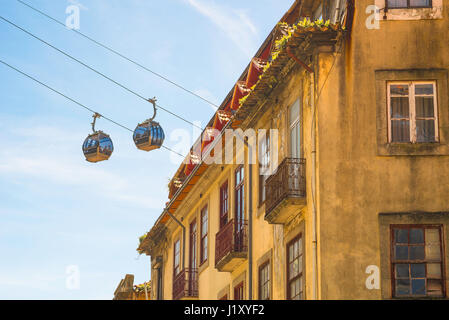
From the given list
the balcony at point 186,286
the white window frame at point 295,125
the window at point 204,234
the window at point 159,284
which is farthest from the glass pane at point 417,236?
the window at point 159,284

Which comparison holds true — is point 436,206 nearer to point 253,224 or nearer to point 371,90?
point 371,90

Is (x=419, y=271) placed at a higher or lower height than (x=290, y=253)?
lower

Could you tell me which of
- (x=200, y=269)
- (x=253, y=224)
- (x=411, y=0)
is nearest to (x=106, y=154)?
(x=253, y=224)

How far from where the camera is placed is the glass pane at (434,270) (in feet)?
72.7

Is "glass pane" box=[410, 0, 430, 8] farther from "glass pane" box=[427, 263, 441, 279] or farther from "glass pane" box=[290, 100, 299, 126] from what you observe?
"glass pane" box=[427, 263, 441, 279]

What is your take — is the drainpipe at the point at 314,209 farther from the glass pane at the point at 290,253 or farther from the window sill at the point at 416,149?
the glass pane at the point at 290,253

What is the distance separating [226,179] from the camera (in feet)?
104

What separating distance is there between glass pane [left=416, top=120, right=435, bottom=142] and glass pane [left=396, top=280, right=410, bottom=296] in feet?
10.2

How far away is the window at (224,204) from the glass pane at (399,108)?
353 inches

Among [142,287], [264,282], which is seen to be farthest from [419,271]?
[142,287]

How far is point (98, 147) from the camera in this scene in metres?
28.4

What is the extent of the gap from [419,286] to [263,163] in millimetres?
6807

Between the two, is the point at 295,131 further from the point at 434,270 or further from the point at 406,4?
the point at 434,270

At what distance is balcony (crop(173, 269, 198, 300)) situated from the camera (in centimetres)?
3325
